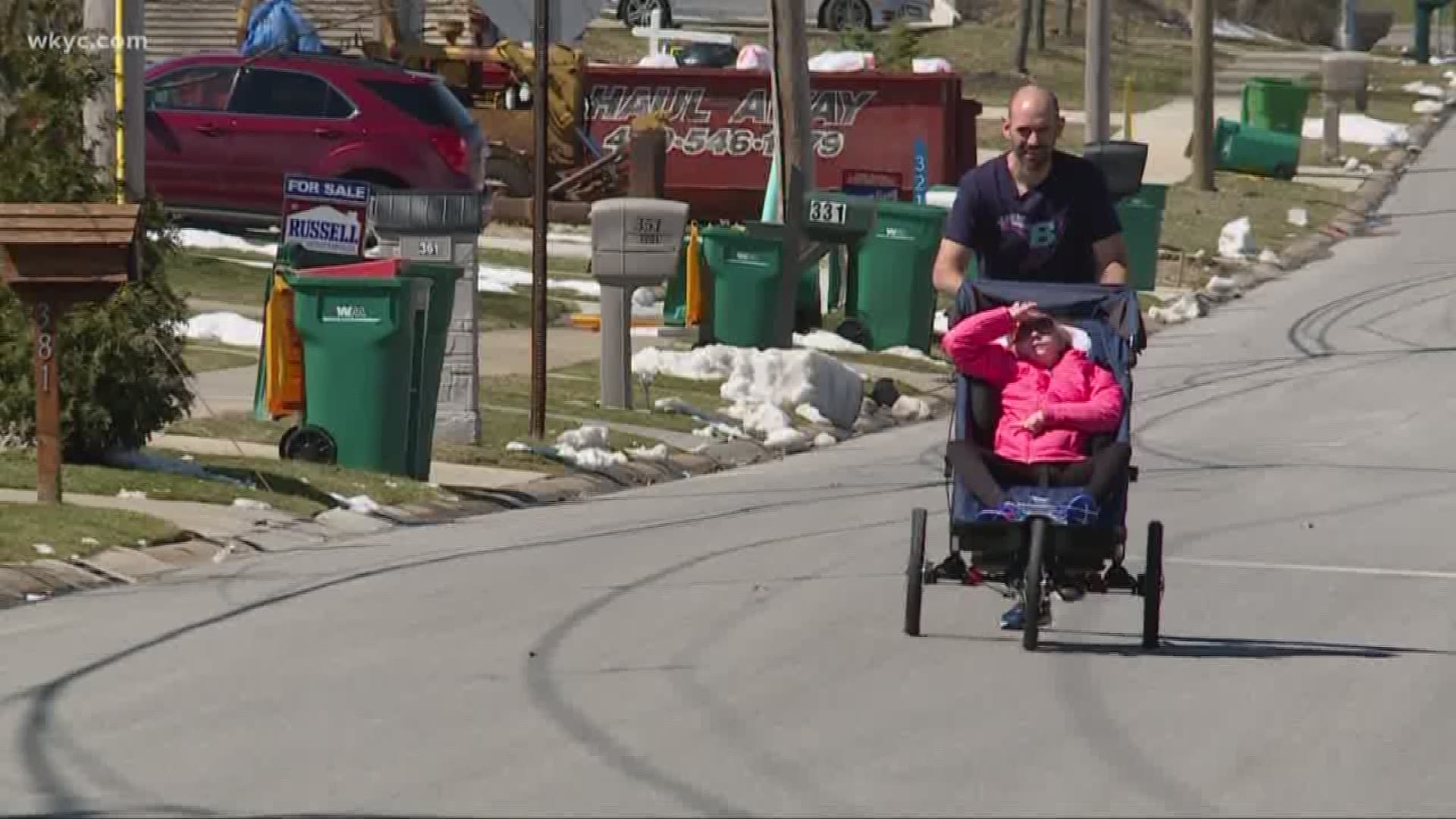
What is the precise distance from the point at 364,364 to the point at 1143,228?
56.6ft

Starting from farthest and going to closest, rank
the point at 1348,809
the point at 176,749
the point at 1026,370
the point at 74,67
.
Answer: the point at 74,67 < the point at 1026,370 < the point at 176,749 < the point at 1348,809

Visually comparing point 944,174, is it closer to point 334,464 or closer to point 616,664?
point 334,464

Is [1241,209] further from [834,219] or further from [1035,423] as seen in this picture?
[1035,423]

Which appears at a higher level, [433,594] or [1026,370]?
[1026,370]

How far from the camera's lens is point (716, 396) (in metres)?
22.4

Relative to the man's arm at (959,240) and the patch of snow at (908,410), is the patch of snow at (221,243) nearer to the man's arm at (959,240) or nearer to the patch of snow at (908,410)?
the patch of snow at (908,410)

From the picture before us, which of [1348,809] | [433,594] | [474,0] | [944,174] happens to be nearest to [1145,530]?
[433,594]

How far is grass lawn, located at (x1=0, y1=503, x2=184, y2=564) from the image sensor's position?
44.2 ft

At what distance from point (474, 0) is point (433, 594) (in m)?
27.9

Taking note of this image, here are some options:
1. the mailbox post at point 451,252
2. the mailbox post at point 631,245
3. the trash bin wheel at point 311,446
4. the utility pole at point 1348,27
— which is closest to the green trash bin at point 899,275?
the mailbox post at point 631,245

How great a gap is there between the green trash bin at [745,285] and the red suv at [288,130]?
5.69 m

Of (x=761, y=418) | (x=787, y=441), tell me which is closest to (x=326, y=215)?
(x=787, y=441)

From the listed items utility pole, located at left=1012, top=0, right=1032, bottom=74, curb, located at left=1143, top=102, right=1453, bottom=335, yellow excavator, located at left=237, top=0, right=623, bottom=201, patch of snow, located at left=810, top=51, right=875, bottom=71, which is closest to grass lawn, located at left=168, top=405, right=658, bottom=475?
curb, located at left=1143, top=102, right=1453, bottom=335

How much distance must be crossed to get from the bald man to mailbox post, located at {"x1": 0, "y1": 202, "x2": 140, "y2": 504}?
4.88 metres
